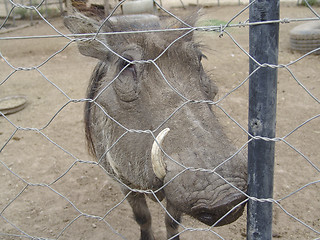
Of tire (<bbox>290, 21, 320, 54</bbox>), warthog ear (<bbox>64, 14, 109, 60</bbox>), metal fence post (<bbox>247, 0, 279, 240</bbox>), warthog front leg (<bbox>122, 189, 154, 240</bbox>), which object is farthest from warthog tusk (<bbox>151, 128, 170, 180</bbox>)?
tire (<bbox>290, 21, 320, 54</bbox>)

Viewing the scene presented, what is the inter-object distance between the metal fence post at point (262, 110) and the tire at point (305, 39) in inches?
238

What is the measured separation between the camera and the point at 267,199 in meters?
1.20

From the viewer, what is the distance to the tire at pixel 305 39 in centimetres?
664

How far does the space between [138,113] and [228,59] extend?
504 centimetres

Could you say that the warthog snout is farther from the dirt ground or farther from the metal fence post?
the dirt ground

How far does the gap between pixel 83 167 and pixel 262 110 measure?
297 centimetres

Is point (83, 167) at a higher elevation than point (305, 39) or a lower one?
lower

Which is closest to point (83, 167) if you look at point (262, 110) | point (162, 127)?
point (162, 127)

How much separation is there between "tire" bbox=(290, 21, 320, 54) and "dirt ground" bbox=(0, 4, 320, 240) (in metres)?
0.21

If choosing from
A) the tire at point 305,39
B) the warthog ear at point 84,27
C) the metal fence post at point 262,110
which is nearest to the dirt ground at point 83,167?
the metal fence post at point 262,110

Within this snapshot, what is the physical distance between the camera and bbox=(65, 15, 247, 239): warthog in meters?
1.45

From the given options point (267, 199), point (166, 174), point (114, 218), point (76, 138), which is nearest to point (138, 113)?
point (166, 174)

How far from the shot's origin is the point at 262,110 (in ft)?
3.82

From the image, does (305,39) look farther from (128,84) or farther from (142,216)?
(128,84)
